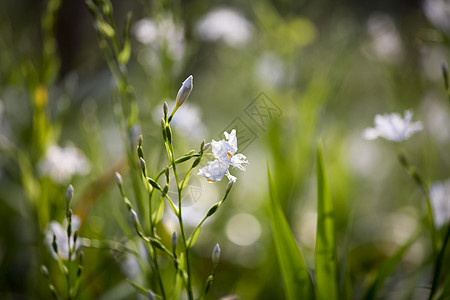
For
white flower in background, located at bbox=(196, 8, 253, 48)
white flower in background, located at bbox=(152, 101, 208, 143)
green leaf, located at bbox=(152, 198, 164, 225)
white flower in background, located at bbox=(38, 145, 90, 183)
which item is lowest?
green leaf, located at bbox=(152, 198, 164, 225)

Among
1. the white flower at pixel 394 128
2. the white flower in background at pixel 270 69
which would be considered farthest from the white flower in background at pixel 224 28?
the white flower at pixel 394 128

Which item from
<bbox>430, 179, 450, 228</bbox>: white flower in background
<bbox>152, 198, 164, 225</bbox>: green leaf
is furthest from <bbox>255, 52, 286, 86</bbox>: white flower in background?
<bbox>152, 198, 164, 225</bbox>: green leaf

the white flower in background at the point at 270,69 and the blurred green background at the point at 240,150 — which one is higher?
the white flower in background at the point at 270,69

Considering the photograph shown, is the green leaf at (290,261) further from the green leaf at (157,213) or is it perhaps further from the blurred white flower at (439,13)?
the blurred white flower at (439,13)

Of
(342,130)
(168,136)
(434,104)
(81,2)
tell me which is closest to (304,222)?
(342,130)

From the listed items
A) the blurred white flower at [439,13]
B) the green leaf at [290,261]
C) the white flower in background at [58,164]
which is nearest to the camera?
the green leaf at [290,261]

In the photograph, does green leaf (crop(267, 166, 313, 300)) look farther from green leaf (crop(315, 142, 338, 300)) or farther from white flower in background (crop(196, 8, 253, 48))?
white flower in background (crop(196, 8, 253, 48))

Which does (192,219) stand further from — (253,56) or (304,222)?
(253,56)

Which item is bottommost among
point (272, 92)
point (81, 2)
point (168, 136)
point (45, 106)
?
point (168, 136)
